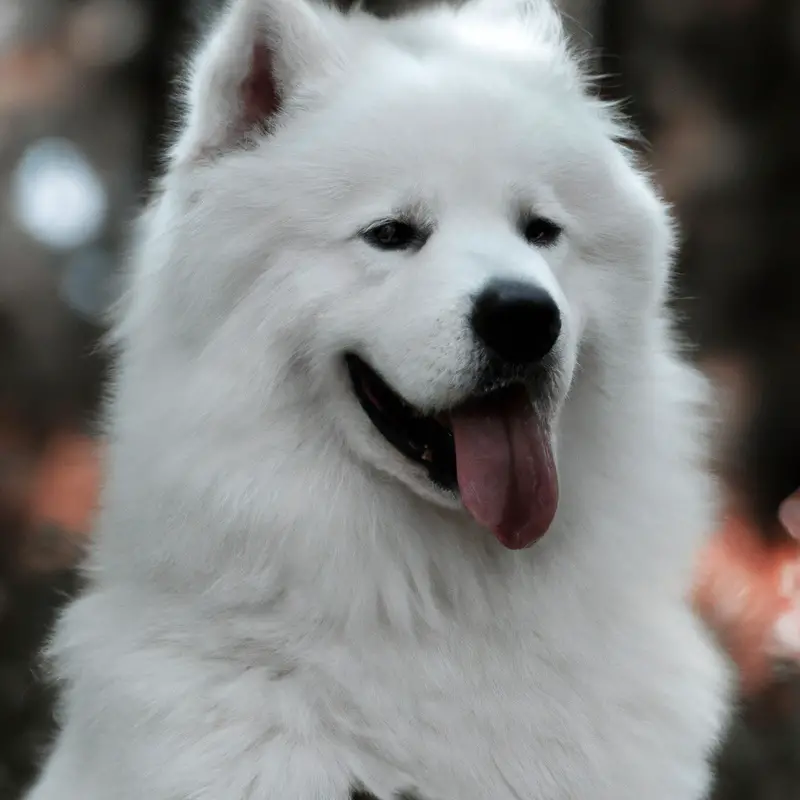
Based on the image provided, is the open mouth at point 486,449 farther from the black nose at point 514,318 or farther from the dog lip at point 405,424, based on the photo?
the black nose at point 514,318

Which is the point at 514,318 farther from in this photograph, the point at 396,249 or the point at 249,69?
the point at 249,69

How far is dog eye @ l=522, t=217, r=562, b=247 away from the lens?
6.30ft

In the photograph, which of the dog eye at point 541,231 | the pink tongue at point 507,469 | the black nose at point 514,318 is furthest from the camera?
the dog eye at point 541,231

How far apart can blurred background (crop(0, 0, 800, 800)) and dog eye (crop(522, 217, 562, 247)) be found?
7.48ft

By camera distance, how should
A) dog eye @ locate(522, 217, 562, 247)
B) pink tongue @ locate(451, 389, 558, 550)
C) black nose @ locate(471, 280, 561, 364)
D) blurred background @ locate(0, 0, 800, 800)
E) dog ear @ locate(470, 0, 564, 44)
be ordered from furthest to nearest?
blurred background @ locate(0, 0, 800, 800), dog ear @ locate(470, 0, 564, 44), dog eye @ locate(522, 217, 562, 247), pink tongue @ locate(451, 389, 558, 550), black nose @ locate(471, 280, 561, 364)

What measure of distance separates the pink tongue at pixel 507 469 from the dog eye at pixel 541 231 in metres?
0.30

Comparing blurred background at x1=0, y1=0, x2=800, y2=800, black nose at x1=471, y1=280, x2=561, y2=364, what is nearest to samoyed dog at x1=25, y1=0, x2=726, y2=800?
black nose at x1=471, y1=280, x2=561, y2=364

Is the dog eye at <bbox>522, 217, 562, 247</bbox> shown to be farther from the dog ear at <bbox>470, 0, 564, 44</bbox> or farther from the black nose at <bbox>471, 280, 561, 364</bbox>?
the dog ear at <bbox>470, 0, 564, 44</bbox>

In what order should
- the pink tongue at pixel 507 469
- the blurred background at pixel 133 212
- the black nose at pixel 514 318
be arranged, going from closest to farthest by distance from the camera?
1. the black nose at pixel 514 318
2. the pink tongue at pixel 507 469
3. the blurred background at pixel 133 212

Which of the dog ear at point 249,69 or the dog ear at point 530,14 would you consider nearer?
the dog ear at point 249,69

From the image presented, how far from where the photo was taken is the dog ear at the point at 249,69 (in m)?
1.86

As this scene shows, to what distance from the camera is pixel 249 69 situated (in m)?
1.91

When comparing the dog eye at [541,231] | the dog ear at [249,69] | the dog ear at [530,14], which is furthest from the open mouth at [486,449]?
the dog ear at [530,14]

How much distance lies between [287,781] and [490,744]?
37 cm
